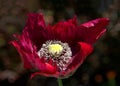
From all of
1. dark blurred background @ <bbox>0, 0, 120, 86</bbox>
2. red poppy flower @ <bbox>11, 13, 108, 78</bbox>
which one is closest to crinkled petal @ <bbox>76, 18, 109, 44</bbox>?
red poppy flower @ <bbox>11, 13, 108, 78</bbox>

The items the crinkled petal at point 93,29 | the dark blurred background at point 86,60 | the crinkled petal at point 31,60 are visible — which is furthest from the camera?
the dark blurred background at point 86,60

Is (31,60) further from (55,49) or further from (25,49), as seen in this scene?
(55,49)

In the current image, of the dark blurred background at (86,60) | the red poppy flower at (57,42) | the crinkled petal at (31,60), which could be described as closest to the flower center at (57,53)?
the red poppy flower at (57,42)

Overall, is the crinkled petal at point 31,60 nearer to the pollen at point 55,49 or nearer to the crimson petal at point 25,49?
the crimson petal at point 25,49

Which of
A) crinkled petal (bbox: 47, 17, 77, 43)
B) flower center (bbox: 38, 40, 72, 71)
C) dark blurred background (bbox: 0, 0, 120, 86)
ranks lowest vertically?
dark blurred background (bbox: 0, 0, 120, 86)

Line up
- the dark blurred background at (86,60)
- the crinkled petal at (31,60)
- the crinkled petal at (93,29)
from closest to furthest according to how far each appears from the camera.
Answer: the crinkled petal at (31,60), the crinkled petal at (93,29), the dark blurred background at (86,60)

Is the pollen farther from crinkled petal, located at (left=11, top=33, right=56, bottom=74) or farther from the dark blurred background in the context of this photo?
the dark blurred background

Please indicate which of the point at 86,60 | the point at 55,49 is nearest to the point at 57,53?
the point at 55,49
